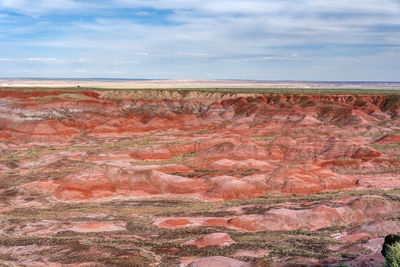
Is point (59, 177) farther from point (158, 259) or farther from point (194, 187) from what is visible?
point (158, 259)

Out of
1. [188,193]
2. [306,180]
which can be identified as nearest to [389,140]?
[306,180]

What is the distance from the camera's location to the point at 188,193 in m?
45.3

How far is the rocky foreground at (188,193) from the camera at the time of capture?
2500 centimetres

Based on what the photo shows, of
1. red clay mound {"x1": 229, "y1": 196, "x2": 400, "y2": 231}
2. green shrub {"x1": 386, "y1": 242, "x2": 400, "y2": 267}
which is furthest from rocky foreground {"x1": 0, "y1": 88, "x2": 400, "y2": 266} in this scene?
green shrub {"x1": 386, "y1": 242, "x2": 400, "y2": 267}

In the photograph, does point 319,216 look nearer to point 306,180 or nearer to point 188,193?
point 306,180

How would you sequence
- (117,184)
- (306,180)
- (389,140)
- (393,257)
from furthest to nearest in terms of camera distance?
(389,140), (117,184), (306,180), (393,257)

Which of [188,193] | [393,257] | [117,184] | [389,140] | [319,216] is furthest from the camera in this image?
[389,140]

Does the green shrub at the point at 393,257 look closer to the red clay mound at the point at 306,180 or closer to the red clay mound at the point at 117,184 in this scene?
the red clay mound at the point at 306,180

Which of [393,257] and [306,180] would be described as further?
[306,180]

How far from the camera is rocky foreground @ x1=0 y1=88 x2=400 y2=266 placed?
2500 cm

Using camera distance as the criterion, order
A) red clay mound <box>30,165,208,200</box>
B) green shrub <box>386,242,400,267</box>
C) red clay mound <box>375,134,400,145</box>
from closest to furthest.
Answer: green shrub <box>386,242,400,267</box>, red clay mound <box>30,165,208,200</box>, red clay mound <box>375,134,400,145</box>

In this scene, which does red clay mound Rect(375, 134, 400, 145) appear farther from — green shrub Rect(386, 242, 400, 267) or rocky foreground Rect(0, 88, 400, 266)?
green shrub Rect(386, 242, 400, 267)

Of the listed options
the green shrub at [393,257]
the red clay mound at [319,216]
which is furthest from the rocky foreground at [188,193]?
the green shrub at [393,257]

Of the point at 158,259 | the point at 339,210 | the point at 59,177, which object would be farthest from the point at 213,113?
the point at 158,259
